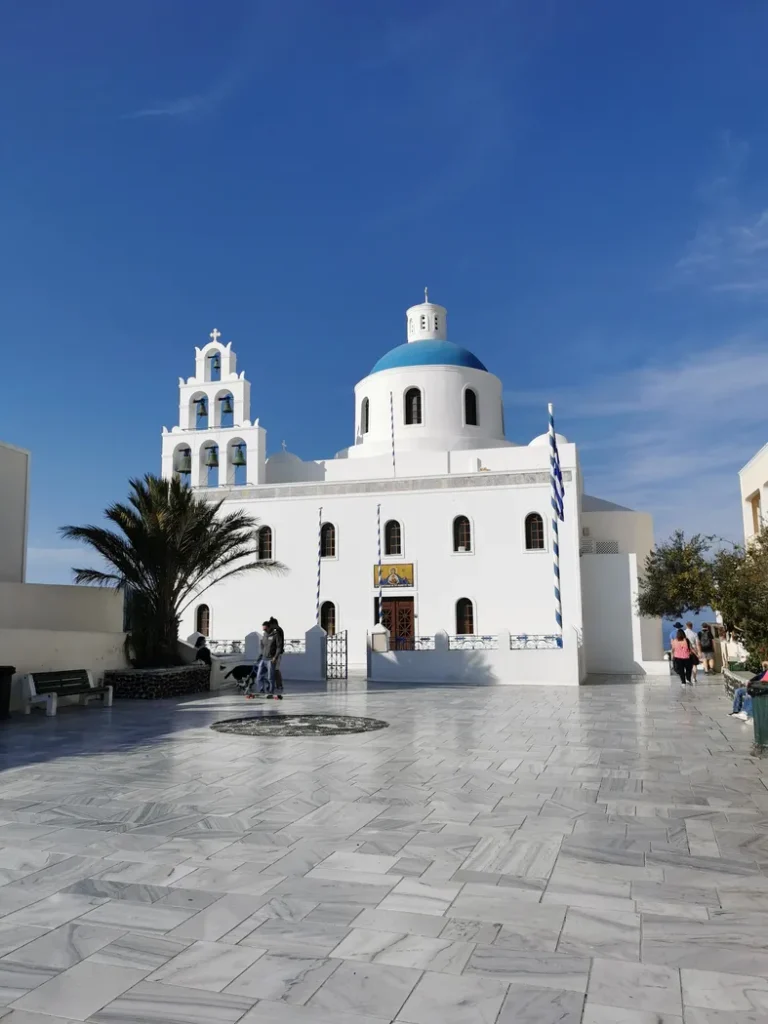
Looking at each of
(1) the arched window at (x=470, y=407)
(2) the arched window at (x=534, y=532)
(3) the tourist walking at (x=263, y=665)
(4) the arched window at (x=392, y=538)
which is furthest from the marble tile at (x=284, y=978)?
Answer: (1) the arched window at (x=470, y=407)

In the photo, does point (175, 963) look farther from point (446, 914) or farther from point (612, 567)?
point (612, 567)

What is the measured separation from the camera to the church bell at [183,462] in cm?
3002

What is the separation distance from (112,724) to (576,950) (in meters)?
9.10

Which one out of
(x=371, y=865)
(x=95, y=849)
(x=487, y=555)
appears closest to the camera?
(x=371, y=865)

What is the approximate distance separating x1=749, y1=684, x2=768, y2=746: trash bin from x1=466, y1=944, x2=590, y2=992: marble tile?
19.5 feet

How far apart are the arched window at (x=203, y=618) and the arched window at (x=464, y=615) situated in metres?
8.53

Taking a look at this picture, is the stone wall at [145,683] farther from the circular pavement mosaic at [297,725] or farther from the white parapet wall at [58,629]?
the circular pavement mosaic at [297,725]

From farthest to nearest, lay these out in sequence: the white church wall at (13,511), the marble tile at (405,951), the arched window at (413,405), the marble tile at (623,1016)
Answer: the arched window at (413,405) → the white church wall at (13,511) → the marble tile at (405,951) → the marble tile at (623,1016)

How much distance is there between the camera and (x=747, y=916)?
3.95m

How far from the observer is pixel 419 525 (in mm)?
27703

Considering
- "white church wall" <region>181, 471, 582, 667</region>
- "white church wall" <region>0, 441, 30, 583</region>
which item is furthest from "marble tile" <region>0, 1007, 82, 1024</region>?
"white church wall" <region>181, 471, 582, 667</region>

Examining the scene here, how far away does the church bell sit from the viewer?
30016 millimetres

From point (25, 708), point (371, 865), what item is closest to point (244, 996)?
point (371, 865)

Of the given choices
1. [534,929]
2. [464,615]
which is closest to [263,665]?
[534,929]
